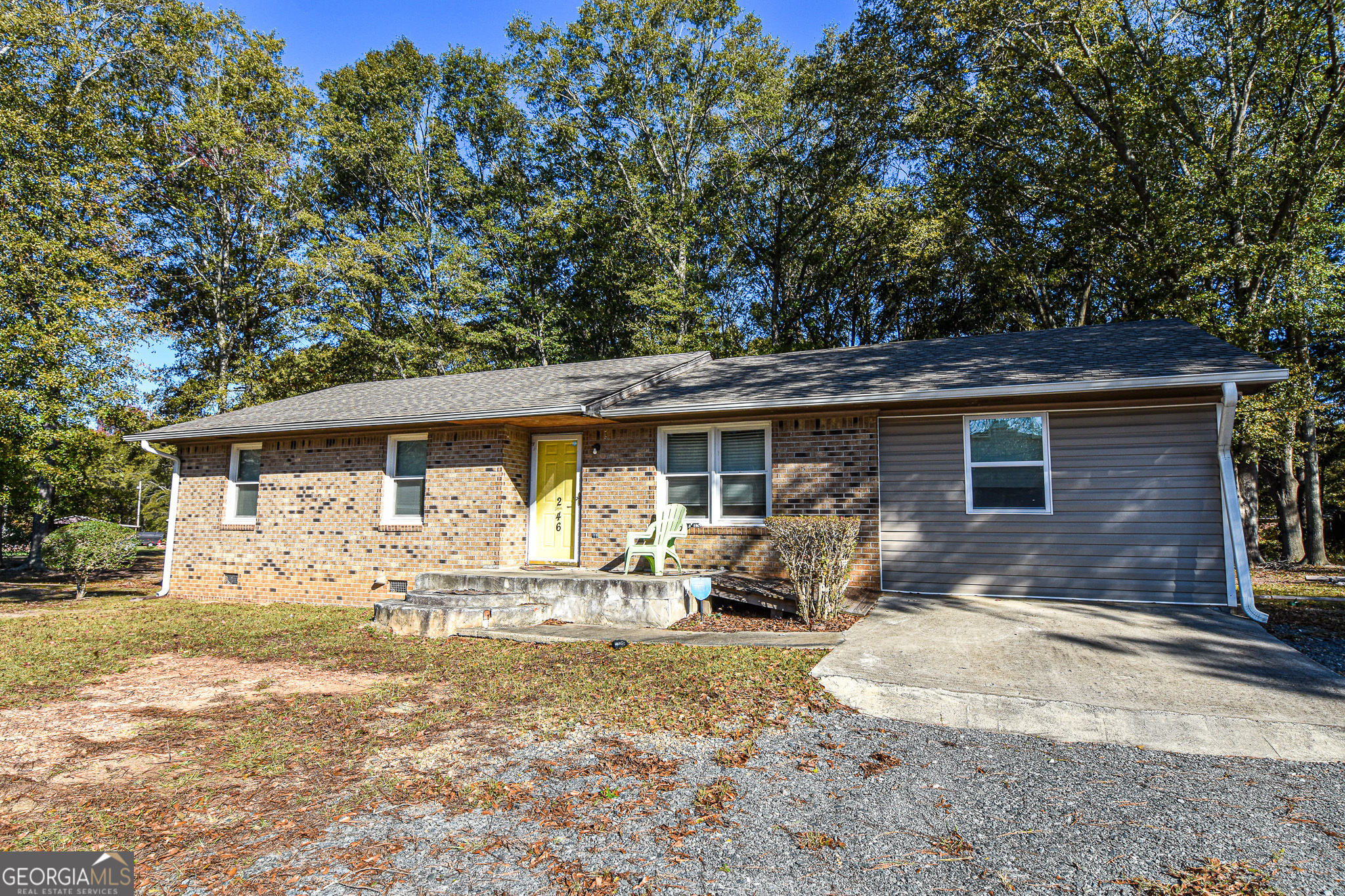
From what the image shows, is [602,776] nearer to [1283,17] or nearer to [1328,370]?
[1283,17]

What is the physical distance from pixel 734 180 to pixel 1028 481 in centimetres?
1767

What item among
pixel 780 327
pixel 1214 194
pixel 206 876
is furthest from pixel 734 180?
pixel 206 876

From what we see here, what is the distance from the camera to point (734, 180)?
22.7 metres

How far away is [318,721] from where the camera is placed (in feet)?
15.0

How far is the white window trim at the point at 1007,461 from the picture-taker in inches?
314

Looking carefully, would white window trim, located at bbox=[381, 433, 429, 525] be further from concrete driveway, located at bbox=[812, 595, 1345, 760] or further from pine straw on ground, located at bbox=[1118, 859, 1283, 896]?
pine straw on ground, located at bbox=[1118, 859, 1283, 896]

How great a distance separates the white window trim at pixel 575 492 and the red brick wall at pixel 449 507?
68 millimetres

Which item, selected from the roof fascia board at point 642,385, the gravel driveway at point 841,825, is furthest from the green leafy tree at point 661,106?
the gravel driveway at point 841,825

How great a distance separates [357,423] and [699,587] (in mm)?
6135

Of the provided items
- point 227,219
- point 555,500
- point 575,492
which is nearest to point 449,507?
point 555,500

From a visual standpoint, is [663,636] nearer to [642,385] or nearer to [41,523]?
[642,385]

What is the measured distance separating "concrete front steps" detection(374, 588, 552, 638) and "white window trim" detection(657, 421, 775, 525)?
2.45 meters

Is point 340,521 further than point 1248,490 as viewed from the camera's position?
No
